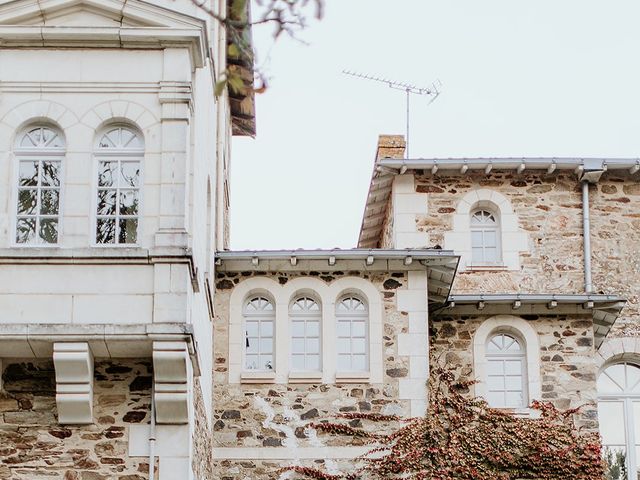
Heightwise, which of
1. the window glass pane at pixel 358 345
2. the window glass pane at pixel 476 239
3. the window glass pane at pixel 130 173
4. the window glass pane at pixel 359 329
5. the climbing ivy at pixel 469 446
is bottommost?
the climbing ivy at pixel 469 446

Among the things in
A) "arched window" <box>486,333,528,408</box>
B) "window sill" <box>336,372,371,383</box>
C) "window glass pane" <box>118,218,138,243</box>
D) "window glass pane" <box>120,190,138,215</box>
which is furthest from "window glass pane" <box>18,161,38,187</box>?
"arched window" <box>486,333,528,408</box>

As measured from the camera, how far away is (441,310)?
20.1m

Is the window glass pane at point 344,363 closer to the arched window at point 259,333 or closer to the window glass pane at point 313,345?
the window glass pane at point 313,345

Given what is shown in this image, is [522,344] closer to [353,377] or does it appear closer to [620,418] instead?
[620,418]

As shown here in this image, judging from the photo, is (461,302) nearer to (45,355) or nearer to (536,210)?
(536,210)

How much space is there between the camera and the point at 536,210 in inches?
872

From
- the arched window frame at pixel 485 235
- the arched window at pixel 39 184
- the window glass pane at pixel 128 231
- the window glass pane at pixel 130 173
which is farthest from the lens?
the arched window frame at pixel 485 235

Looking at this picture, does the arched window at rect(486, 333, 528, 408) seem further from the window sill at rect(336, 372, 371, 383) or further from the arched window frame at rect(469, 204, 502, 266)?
the window sill at rect(336, 372, 371, 383)

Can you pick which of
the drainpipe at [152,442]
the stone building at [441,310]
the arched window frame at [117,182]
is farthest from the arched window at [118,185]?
the stone building at [441,310]

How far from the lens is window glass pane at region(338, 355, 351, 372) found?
19.1 meters

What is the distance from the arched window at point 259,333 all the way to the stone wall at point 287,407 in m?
0.28

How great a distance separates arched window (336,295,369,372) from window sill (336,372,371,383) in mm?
158

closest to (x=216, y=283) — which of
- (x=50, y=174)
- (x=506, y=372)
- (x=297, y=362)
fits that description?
(x=297, y=362)

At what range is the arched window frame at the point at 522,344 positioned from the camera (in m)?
19.9
